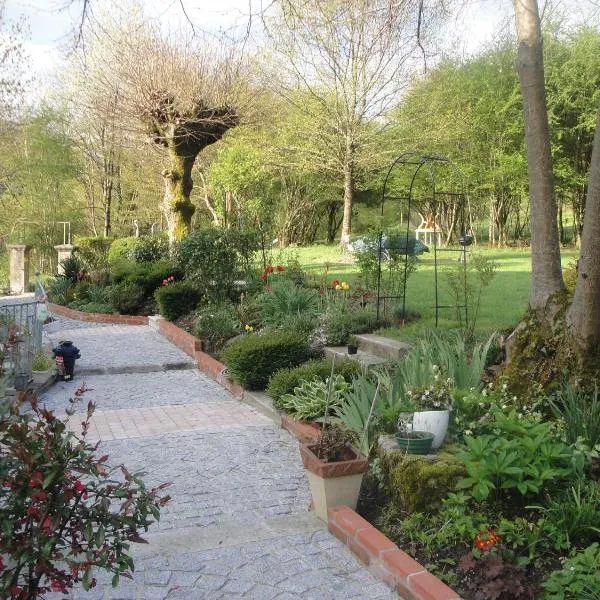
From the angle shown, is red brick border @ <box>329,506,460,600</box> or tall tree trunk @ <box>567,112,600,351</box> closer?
red brick border @ <box>329,506,460,600</box>

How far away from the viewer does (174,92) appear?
16.7 meters

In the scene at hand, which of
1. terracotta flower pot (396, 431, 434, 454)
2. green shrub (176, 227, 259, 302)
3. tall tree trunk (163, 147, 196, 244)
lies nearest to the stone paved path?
terracotta flower pot (396, 431, 434, 454)

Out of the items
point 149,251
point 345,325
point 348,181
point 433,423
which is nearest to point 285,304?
point 345,325

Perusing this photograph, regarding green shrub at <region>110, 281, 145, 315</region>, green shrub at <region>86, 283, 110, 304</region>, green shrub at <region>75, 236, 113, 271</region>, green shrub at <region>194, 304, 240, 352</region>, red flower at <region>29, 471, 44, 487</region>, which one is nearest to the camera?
red flower at <region>29, 471, 44, 487</region>

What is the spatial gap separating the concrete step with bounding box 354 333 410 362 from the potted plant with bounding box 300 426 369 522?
116 inches

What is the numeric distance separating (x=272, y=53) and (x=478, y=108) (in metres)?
10.3

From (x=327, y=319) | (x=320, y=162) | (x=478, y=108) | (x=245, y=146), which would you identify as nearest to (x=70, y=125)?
(x=245, y=146)

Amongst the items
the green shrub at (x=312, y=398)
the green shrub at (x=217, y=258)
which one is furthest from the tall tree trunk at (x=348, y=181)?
the green shrub at (x=312, y=398)

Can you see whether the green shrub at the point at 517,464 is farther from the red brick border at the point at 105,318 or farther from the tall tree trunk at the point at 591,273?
the red brick border at the point at 105,318

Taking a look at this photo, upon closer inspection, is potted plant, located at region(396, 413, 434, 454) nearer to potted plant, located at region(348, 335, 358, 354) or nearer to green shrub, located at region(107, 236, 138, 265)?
potted plant, located at region(348, 335, 358, 354)

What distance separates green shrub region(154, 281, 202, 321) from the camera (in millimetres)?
12500

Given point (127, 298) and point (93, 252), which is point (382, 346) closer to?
point (127, 298)

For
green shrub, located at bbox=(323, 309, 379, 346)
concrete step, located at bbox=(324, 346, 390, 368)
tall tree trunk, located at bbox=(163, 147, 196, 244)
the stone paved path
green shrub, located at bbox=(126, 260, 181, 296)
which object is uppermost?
tall tree trunk, located at bbox=(163, 147, 196, 244)

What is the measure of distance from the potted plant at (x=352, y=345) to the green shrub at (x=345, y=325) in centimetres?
17
